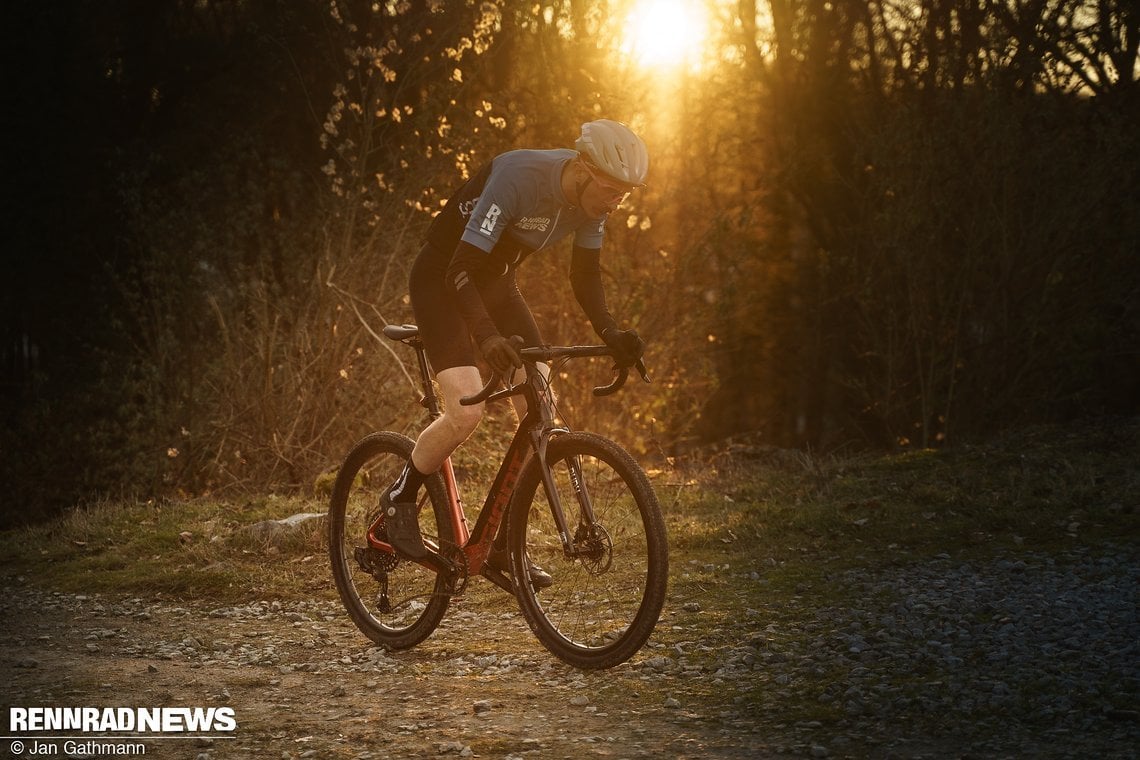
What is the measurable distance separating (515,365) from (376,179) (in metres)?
9.21

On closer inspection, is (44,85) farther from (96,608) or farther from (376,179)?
(96,608)

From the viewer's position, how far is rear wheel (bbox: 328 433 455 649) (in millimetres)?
5348

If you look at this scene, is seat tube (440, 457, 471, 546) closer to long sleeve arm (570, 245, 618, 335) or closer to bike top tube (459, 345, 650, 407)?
bike top tube (459, 345, 650, 407)

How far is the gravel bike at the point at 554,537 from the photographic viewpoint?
4.68 m

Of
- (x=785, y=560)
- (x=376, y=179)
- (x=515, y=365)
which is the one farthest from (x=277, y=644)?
(x=376, y=179)

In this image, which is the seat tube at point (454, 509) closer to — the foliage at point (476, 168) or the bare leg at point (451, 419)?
the bare leg at point (451, 419)

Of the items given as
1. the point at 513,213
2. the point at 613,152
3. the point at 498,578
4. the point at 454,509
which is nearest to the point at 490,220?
the point at 513,213

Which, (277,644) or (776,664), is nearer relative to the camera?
(776,664)

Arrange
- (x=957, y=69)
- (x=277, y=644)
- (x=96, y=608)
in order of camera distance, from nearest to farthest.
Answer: (x=277, y=644)
(x=96, y=608)
(x=957, y=69)

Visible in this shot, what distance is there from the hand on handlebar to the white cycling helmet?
81 cm

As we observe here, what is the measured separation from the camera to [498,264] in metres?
5.29

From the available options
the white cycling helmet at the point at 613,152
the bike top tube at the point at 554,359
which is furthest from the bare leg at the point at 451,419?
the white cycling helmet at the point at 613,152

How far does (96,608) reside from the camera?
662cm

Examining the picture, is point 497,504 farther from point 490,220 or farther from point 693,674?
point 490,220
